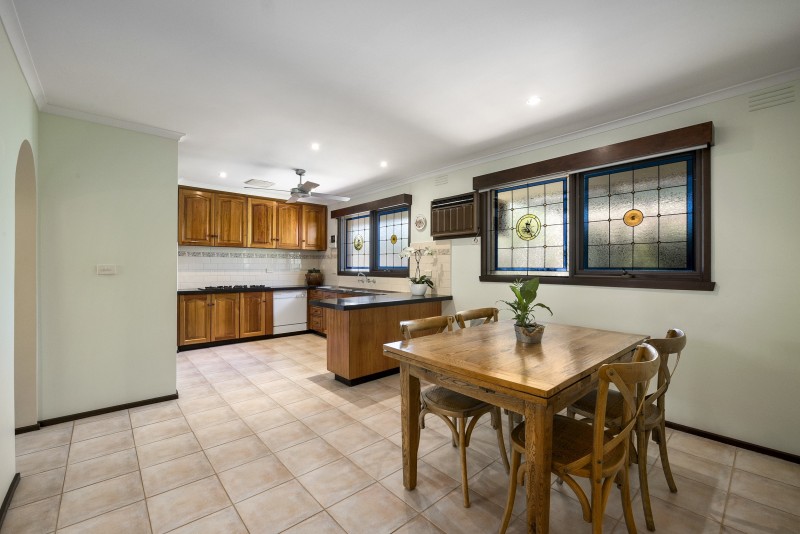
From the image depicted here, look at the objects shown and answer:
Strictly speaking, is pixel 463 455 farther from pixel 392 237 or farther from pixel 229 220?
pixel 229 220

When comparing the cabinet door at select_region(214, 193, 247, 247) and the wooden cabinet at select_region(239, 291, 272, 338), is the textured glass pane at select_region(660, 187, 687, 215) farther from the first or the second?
the cabinet door at select_region(214, 193, 247, 247)

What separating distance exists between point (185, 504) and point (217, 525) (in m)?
0.30

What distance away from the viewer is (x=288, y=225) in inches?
247

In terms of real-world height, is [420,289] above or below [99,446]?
above

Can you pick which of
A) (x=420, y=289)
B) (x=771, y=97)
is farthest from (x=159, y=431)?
(x=771, y=97)

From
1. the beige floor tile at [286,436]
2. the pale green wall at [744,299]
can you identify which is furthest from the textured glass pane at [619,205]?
the beige floor tile at [286,436]

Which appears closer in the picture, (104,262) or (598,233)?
(104,262)

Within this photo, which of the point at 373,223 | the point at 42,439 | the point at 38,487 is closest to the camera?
the point at 38,487

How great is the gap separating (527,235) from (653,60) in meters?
1.84

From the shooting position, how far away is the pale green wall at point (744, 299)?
2.30 meters

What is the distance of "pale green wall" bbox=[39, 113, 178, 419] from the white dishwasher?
2520 millimetres

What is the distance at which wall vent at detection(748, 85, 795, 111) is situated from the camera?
2299 mm

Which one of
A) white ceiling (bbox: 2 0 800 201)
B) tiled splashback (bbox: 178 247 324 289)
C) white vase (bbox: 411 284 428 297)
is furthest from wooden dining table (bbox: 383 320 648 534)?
tiled splashback (bbox: 178 247 324 289)

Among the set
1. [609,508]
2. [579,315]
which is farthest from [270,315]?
[609,508]
